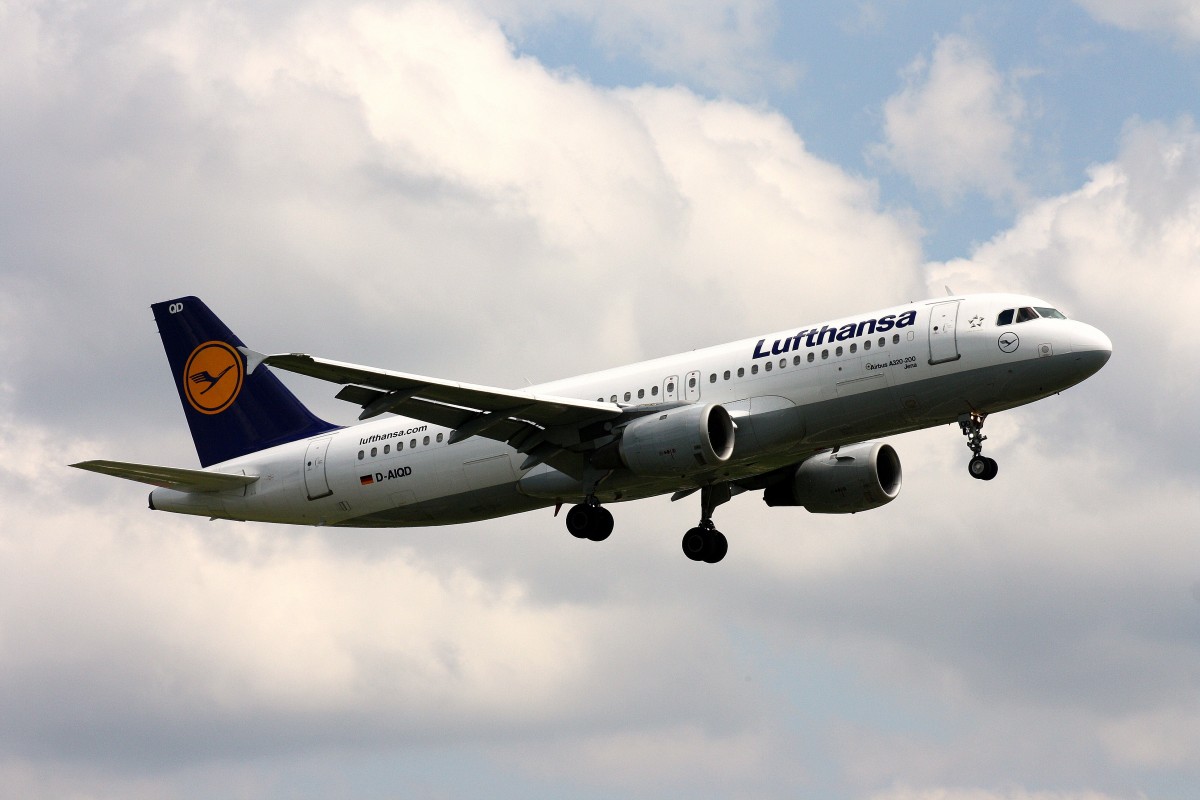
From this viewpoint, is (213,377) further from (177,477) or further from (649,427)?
(649,427)

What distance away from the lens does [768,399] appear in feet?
144

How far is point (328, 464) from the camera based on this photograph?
5028 cm

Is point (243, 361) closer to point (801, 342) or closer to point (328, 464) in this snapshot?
point (328, 464)

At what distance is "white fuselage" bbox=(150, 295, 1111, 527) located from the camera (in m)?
42.4

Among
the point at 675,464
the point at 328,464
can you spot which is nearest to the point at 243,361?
the point at 328,464

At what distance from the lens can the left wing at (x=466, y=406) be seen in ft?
132

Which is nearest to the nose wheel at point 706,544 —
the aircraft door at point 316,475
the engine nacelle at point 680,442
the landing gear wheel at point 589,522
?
the landing gear wheel at point 589,522

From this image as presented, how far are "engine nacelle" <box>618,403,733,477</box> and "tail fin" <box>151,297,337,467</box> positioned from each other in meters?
12.1

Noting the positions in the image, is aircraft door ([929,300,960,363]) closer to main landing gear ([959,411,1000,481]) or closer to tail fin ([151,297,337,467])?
main landing gear ([959,411,1000,481])

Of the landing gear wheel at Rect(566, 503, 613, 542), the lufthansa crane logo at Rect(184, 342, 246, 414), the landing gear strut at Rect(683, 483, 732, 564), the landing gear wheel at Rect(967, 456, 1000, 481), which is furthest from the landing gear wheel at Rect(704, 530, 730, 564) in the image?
A: the lufthansa crane logo at Rect(184, 342, 246, 414)

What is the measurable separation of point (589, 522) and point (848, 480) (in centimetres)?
846

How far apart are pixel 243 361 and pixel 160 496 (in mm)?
5520

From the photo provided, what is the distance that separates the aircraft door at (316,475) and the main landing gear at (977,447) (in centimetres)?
1799

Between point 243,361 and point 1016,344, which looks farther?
point 243,361
